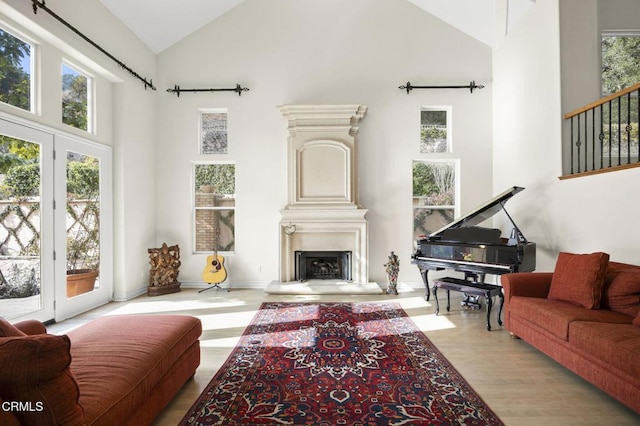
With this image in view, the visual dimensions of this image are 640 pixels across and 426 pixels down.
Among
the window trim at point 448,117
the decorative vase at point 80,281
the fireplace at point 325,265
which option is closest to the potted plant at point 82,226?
the decorative vase at point 80,281

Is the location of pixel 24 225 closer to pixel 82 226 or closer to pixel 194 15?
pixel 82 226

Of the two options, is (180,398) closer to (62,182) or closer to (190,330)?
(190,330)

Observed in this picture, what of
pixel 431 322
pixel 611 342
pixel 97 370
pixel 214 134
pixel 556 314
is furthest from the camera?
pixel 214 134

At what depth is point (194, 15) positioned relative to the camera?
18.4 ft

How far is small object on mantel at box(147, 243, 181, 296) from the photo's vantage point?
18.0ft

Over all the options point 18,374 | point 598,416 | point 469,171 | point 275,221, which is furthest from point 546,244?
point 18,374

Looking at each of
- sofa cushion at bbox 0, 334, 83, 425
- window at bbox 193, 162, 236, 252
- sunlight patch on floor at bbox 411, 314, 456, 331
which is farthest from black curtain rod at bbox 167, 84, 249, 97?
sofa cushion at bbox 0, 334, 83, 425

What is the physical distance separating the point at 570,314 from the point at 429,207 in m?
3.41

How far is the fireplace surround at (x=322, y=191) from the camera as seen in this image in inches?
224

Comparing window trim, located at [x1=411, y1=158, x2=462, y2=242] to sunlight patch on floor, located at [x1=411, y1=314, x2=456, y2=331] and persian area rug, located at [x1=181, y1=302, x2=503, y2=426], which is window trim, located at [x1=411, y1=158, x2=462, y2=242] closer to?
sunlight patch on floor, located at [x1=411, y1=314, x2=456, y2=331]

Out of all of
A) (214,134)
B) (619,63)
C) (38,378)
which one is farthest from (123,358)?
(619,63)

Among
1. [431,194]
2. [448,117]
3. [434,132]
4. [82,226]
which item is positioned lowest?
[82,226]

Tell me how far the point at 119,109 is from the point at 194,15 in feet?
6.49

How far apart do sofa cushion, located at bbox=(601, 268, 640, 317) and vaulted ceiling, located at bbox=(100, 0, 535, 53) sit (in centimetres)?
396
